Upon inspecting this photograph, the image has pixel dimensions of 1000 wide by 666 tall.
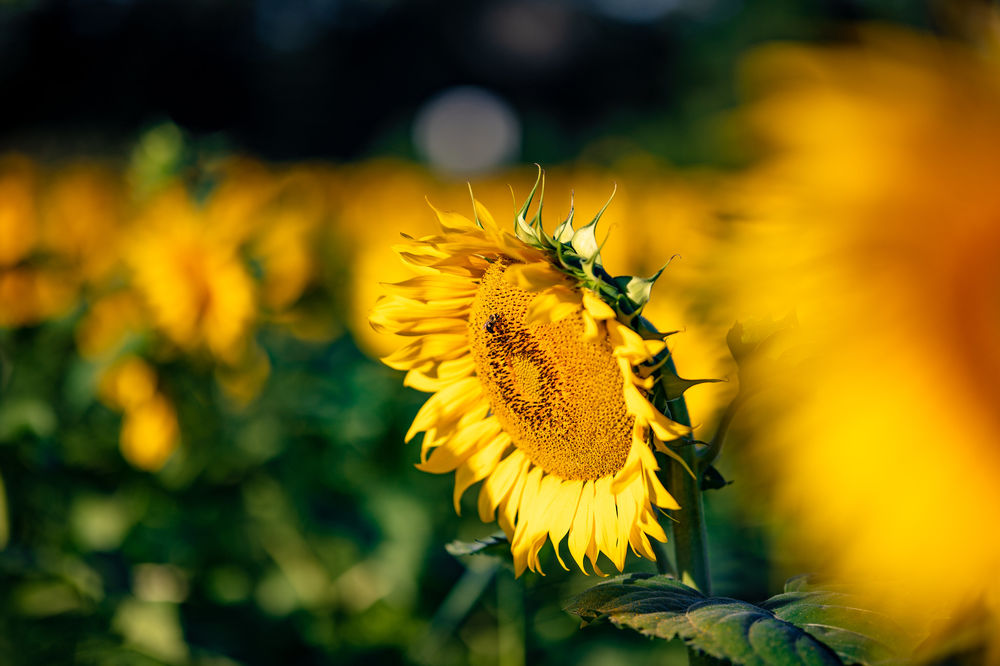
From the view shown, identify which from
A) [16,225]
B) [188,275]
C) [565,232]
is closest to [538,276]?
[565,232]

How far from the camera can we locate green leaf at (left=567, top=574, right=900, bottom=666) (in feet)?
1.68

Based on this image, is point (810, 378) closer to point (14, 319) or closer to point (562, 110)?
point (14, 319)

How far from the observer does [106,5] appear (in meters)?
15.5

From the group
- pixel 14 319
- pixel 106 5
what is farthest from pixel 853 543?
pixel 106 5

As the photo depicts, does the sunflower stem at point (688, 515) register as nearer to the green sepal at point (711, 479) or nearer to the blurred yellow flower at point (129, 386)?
the green sepal at point (711, 479)

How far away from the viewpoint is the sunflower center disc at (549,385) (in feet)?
2.19

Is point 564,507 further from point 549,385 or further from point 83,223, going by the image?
point 83,223

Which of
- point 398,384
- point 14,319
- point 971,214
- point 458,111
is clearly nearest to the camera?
point 971,214

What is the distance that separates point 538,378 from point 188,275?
1.55 meters

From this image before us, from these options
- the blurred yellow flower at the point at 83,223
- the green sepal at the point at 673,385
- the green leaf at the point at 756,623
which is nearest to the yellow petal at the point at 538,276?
the green sepal at the point at 673,385

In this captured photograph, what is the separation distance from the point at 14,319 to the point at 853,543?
213cm

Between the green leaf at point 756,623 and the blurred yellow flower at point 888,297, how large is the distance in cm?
18

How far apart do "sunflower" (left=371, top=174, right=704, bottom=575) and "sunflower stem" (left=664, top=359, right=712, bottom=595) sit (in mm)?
16

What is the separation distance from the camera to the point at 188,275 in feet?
6.81
